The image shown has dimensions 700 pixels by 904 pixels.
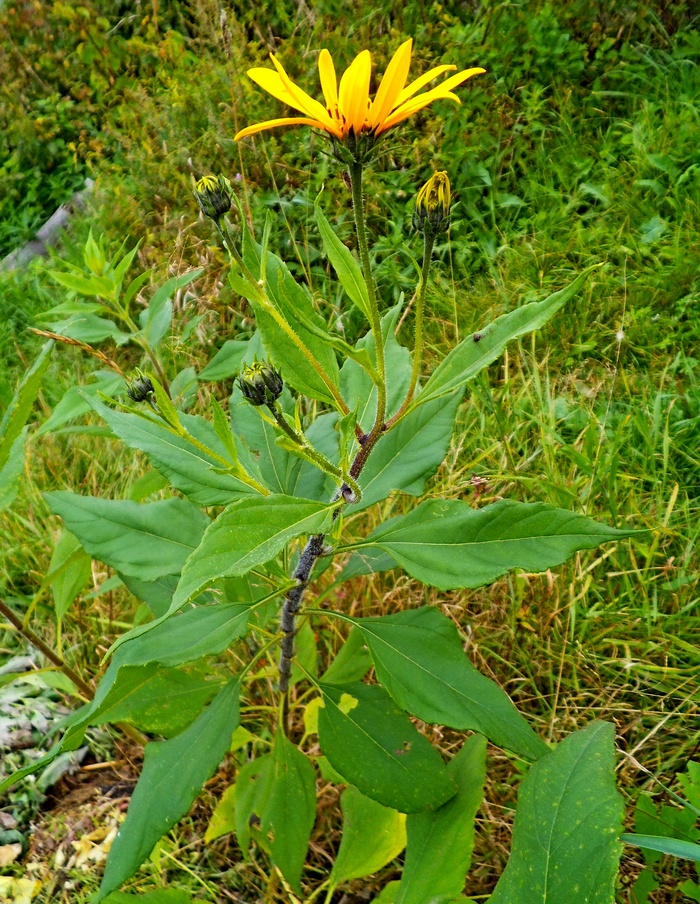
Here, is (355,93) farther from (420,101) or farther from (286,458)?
(286,458)

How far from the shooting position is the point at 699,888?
1122mm

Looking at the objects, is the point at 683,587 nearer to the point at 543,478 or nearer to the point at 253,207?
the point at 543,478

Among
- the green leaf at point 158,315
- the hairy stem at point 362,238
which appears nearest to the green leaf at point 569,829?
the hairy stem at point 362,238

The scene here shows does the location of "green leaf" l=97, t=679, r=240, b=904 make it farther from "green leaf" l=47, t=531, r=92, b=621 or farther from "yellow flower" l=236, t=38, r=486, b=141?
"yellow flower" l=236, t=38, r=486, b=141

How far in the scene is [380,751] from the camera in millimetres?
1146

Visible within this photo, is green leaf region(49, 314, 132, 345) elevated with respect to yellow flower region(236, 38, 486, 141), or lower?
lower

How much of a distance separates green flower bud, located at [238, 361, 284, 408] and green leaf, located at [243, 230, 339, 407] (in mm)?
35

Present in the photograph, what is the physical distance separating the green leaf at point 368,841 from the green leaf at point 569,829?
479 mm

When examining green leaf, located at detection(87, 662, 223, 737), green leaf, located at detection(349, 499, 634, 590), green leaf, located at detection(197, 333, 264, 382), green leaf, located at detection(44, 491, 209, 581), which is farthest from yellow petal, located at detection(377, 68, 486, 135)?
green leaf, located at detection(197, 333, 264, 382)

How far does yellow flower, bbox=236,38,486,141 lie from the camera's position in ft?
2.59

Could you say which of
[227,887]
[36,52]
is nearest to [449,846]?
[227,887]

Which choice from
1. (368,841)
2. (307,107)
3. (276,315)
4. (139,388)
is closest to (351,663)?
(368,841)

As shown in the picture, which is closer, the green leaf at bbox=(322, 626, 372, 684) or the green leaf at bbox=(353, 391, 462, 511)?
the green leaf at bbox=(353, 391, 462, 511)

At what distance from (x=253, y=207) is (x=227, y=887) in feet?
8.23
